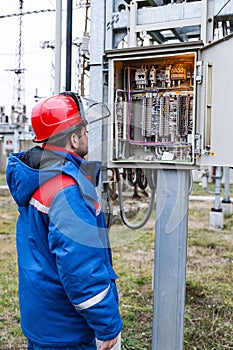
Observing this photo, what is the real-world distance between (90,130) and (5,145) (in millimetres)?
13840

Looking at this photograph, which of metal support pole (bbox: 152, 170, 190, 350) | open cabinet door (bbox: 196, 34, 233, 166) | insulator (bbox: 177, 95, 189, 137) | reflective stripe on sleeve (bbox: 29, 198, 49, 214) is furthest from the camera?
insulator (bbox: 177, 95, 189, 137)

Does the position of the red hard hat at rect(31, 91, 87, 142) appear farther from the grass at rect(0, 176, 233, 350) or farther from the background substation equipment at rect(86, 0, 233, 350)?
the grass at rect(0, 176, 233, 350)

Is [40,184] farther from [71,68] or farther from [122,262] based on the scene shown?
[122,262]

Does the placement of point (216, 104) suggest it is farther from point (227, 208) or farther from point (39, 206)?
point (227, 208)

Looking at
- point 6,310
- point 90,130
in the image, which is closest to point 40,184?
point 90,130

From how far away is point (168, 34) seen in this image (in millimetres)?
3090

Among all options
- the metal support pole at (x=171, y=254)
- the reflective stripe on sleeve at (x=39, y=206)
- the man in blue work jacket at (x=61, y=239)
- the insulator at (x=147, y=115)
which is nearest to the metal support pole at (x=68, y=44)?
the insulator at (x=147, y=115)

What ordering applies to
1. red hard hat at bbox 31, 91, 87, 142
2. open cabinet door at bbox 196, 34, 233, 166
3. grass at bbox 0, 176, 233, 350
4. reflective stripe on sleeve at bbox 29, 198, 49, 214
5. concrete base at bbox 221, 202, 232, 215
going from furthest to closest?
concrete base at bbox 221, 202, 232, 215 < grass at bbox 0, 176, 233, 350 < open cabinet door at bbox 196, 34, 233, 166 < red hard hat at bbox 31, 91, 87, 142 < reflective stripe on sleeve at bbox 29, 198, 49, 214

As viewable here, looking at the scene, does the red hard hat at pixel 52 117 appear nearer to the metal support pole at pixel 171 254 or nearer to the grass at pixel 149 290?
the metal support pole at pixel 171 254

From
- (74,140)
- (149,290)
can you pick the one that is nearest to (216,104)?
(74,140)

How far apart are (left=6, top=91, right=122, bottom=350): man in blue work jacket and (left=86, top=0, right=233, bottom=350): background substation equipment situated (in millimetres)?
507

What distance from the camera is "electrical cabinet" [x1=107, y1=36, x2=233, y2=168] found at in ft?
6.25

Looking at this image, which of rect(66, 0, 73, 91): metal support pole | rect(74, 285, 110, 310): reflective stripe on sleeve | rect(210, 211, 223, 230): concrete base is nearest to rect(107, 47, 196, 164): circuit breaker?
rect(66, 0, 73, 91): metal support pole

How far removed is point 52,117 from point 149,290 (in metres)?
2.83
